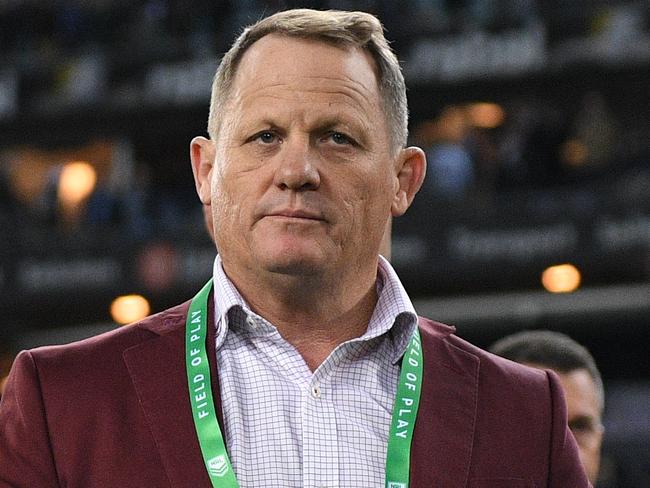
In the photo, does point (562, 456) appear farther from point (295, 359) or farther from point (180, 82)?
point (180, 82)

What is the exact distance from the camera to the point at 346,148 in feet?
8.63

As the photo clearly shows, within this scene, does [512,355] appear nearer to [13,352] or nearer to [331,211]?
[331,211]

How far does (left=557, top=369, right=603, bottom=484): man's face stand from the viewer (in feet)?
14.5

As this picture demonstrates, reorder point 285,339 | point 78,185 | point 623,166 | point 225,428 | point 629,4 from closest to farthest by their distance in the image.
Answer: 1. point 225,428
2. point 285,339
3. point 623,166
4. point 629,4
5. point 78,185

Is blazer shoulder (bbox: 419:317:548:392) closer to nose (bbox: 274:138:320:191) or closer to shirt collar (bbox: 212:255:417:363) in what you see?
shirt collar (bbox: 212:255:417:363)

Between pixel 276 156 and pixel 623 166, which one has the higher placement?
pixel 276 156

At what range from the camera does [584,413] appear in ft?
14.6

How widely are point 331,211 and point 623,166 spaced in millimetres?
13911

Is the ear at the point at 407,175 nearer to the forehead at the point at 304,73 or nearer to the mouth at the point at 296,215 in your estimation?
the forehead at the point at 304,73

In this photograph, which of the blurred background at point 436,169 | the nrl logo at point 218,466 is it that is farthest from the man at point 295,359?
the blurred background at point 436,169

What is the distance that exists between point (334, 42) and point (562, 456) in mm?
835

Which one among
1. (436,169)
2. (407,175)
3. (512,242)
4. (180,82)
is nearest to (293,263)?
(407,175)

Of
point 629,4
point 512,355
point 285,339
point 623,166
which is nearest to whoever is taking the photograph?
point 285,339

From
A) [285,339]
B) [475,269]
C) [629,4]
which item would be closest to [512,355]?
[285,339]
